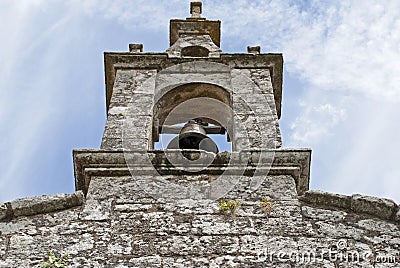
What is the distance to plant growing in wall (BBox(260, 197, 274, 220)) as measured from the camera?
5160 millimetres

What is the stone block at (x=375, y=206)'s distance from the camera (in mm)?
5005

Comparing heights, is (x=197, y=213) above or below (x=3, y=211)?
above

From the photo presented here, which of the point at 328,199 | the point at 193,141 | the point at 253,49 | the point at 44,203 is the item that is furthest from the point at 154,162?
the point at 253,49

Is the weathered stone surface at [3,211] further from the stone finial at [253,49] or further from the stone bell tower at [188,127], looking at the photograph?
the stone finial at [253,49]

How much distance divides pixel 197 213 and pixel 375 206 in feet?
4.39

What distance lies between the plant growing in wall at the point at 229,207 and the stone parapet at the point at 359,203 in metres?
0.58

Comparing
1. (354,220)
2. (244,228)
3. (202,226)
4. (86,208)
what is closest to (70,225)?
(86,208)

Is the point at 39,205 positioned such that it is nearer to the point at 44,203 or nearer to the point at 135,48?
the point at 44,203

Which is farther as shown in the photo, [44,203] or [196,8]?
[196,8]

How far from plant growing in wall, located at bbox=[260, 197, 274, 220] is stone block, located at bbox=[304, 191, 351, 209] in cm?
30

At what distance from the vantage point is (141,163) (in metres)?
5.88

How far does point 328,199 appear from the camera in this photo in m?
5.23

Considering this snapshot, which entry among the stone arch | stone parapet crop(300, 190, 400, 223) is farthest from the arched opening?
stone parapet crop(300, 190, 400, 223)

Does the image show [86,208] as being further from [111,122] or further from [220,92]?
[220,92]
